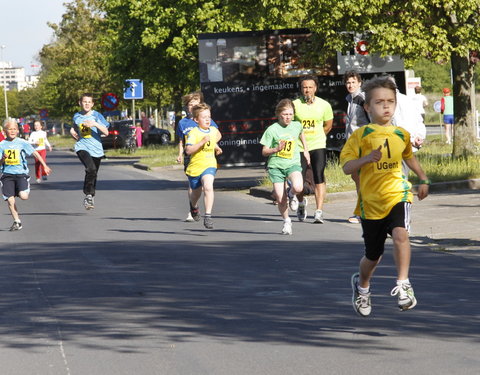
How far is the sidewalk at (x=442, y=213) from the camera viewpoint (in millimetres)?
11508

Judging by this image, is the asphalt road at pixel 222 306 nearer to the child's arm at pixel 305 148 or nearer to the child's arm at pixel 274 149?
the child's arm at pixel 305 148

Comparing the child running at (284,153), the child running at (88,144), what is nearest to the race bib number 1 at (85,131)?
the child running at (88,144)

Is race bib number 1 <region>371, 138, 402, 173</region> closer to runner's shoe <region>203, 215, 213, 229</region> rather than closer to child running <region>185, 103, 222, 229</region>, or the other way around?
child running <region>185, 103, 222, 229</region>

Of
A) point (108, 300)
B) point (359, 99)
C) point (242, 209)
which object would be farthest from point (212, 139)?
point (108, 300)

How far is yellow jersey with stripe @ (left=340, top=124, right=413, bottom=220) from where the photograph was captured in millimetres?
7105

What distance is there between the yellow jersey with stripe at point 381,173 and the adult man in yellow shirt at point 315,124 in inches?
258

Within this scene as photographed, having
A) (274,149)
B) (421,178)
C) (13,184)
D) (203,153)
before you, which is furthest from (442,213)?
(421,178)

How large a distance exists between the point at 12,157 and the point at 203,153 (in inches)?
127

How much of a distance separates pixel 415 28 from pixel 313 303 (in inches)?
509

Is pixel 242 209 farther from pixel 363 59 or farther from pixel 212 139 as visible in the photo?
pixel 363 59

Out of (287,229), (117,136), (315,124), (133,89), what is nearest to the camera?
(287,229)

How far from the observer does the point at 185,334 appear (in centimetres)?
687

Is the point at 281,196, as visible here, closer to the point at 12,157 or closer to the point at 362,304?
the point at 12,157

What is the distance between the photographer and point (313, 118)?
45.7 ft
